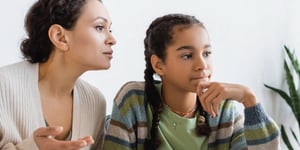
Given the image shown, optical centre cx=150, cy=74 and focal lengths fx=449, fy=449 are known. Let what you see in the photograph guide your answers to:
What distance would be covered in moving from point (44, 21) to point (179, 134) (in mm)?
487

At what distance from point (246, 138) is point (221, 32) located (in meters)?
1.10

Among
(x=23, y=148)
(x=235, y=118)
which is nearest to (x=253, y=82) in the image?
(x=235, y=118)

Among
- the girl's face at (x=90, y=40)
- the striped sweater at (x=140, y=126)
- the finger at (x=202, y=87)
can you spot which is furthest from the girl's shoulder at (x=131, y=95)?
the finger at (x=202, y=87)

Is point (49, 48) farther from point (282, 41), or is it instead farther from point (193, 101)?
point (282, 41)

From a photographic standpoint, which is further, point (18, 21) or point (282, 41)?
point (282, 41)

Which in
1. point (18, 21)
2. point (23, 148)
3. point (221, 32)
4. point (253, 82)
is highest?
point (18, 21)

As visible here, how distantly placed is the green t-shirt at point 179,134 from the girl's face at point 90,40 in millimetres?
236

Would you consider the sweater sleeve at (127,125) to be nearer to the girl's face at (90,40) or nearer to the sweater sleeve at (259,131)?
the girl's face at (90,40)

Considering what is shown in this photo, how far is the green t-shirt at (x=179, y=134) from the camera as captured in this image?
1.24m

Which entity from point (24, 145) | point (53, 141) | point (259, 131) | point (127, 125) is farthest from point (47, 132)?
point (259, 131)

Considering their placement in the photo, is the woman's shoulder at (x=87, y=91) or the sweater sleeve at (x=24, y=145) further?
the woman's shoulder at (x=87, y=91)

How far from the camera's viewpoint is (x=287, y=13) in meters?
2.49

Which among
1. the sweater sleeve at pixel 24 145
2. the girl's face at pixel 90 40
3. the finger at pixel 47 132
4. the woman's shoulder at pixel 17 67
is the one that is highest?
the girl's face at pixel 90 40

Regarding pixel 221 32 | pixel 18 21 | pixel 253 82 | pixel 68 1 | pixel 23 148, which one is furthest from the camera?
pixel 253 82
